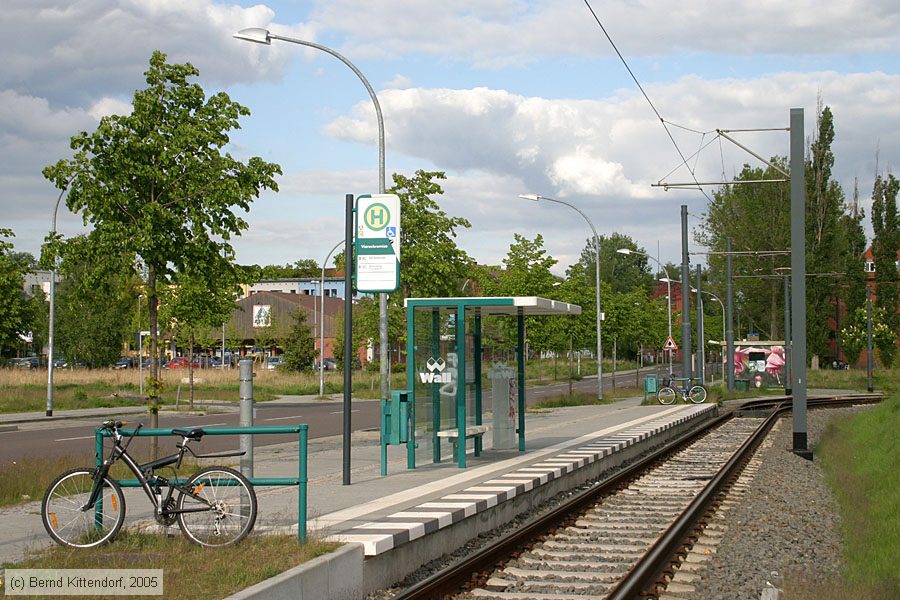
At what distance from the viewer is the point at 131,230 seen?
51.0 ft

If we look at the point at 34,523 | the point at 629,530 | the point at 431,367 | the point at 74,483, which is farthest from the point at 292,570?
the point at 431,367

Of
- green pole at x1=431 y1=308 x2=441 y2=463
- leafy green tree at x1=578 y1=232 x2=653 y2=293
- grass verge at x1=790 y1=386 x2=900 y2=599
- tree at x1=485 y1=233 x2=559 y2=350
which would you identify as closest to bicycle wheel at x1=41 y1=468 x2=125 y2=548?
grass verge at x1=790 y1=386 x2=900 y2=599

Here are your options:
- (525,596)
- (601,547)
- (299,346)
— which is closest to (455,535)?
(601,547)

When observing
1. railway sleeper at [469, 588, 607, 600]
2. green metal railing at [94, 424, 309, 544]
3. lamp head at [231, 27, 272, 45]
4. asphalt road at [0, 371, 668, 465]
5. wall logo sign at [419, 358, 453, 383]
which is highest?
lamp head at [231, 27, 272, 45]

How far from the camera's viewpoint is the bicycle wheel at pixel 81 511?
868 centimetres

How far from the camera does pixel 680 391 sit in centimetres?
4219

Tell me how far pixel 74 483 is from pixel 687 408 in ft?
97.7

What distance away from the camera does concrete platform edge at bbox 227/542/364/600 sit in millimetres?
6980

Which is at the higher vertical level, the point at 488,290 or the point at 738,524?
the point at 488,290

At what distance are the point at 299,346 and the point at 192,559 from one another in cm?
5905

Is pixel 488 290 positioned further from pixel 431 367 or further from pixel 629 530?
pixel 629 530

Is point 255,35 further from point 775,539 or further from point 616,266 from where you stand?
point 616,266

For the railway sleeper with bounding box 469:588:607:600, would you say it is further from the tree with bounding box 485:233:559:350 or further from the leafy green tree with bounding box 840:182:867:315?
the leafy green tree with bounding box 840:182:867:315

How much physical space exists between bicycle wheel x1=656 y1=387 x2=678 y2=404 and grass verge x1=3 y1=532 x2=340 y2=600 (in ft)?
111
